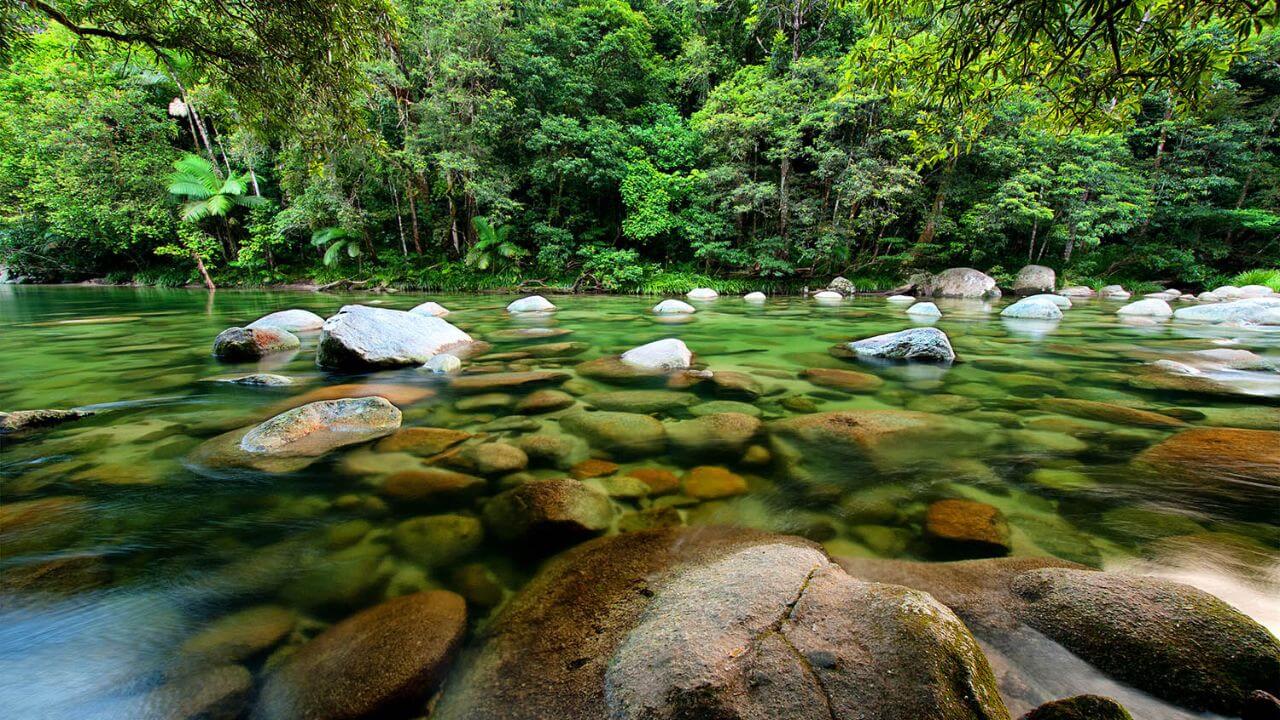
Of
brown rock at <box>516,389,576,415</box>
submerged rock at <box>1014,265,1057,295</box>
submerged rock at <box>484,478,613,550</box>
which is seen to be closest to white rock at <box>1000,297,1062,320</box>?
submerged rock at <box>1014,265,1057,295</box>

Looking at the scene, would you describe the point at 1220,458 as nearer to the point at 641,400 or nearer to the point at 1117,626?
the point at 1117,626

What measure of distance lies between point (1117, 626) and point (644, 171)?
17674 mm

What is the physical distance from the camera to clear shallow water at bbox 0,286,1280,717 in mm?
1346

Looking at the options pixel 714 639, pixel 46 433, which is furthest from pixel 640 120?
pixel 714 639

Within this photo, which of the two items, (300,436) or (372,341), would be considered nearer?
(300,436)

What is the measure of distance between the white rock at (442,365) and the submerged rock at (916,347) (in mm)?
4202

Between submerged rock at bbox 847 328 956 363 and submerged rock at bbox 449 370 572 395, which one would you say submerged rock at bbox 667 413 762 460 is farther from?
submerged rock at bbox 847 328 956 363

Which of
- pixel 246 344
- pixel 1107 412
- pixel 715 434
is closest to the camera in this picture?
pixel 715 434

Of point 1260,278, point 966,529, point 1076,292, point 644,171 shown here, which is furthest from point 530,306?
point 1260,278

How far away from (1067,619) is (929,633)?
50 cm

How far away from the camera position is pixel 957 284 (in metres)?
16.3

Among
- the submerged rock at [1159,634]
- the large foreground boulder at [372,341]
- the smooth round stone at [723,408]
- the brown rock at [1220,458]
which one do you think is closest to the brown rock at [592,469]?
the smooth round stone at [723,408]

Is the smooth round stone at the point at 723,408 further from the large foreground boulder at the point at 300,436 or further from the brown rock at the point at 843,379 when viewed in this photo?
the large foreground boulder at the point at 300,436

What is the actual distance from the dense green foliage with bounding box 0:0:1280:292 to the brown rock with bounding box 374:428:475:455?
14.4 meters
